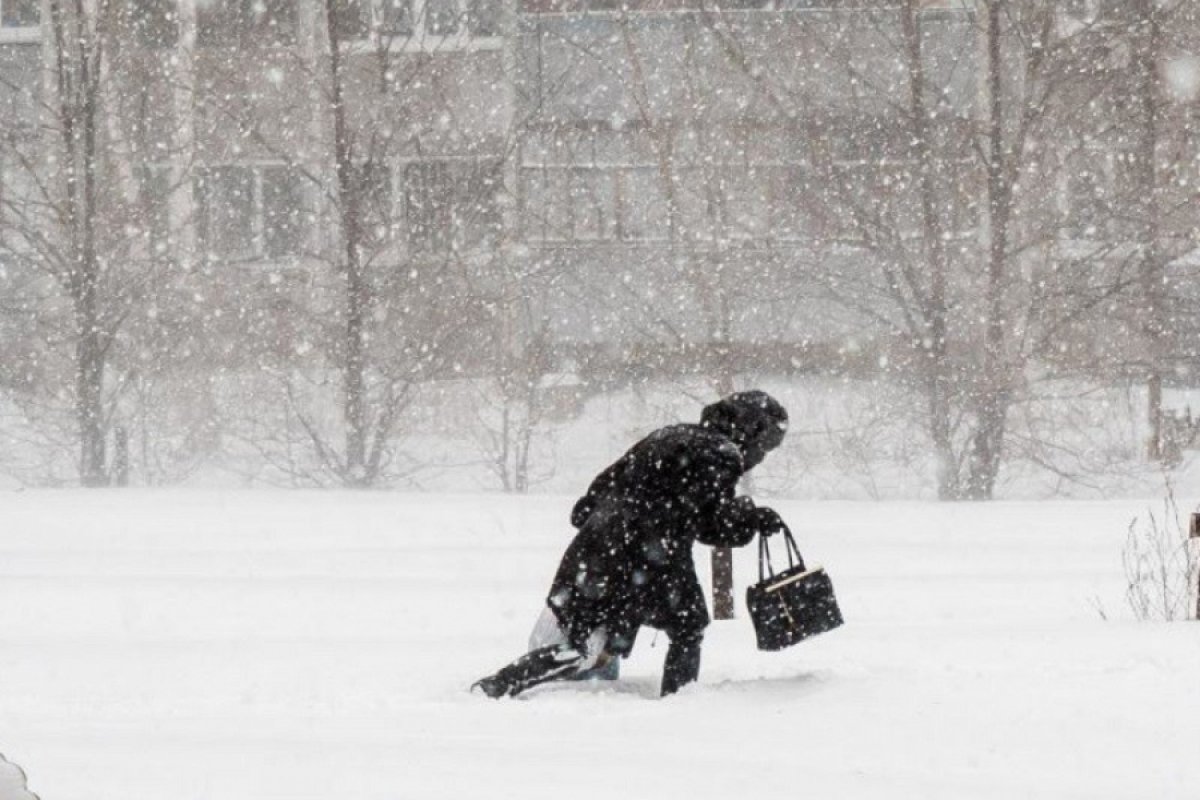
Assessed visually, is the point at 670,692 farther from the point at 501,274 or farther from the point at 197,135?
the point at 197,135

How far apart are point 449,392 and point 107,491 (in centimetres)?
477

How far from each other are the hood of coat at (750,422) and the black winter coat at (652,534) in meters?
0.05

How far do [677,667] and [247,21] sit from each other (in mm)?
16712

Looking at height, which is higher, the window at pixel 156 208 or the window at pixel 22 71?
the window at pixel 22 71

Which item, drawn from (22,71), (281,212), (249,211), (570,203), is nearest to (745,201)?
(570,203)

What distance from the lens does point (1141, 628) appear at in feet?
26.6

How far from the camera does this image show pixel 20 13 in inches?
907

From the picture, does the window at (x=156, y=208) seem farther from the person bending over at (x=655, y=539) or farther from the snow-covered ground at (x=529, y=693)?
the person bending over at (x=655, y=539)

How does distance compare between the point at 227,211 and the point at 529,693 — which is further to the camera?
the point at 227,211

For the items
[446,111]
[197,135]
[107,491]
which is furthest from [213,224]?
[107,491]

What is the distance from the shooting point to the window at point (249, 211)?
22031 mm

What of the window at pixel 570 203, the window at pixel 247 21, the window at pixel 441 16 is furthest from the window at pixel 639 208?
the window at pixel 247 21

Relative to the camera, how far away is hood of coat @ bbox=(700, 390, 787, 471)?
689 centimetres

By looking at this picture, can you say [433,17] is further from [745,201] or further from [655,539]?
[655,539]
